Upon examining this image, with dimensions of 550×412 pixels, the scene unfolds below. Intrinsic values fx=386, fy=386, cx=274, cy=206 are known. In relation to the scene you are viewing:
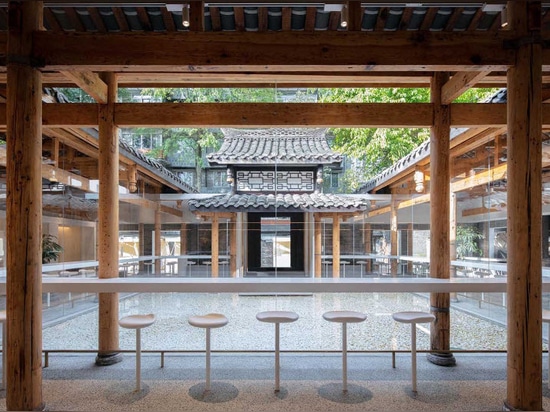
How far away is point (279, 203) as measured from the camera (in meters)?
5.12

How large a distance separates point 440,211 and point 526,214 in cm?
145

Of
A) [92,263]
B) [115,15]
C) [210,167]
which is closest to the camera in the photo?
[115,15]

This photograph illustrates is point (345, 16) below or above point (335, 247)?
above

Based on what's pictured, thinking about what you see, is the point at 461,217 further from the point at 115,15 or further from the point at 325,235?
the point at 115,15

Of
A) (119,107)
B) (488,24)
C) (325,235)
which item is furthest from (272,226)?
(488,24)

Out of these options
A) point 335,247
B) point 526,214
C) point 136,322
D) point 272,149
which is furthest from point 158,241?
point 526,214

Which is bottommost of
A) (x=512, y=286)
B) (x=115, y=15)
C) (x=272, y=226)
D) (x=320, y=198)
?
(x=512, y=286)

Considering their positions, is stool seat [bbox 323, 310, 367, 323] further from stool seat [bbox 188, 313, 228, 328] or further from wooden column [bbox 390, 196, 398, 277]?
wooden column [bbox 390, 196, 398, 277]

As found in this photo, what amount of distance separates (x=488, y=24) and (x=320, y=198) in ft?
8.83

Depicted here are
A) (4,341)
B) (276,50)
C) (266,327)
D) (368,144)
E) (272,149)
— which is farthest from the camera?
(368,144)

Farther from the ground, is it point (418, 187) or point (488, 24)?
point (488, 24)

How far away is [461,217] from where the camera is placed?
16.8 feet

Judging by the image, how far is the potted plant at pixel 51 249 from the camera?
5.12 meters

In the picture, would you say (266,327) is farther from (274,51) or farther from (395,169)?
(274,51)
